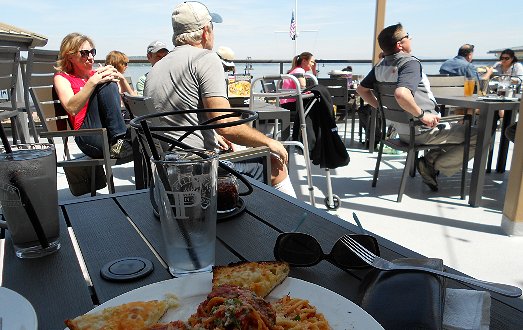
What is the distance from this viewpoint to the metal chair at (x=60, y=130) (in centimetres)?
246

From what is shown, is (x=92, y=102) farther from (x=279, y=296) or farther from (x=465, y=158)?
(x=465, y=158)

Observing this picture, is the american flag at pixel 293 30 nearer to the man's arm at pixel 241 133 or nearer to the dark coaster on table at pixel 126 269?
the man's arm at pixel 241 133

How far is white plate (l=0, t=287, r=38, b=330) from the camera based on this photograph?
469 millimetres

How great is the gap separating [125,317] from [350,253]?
374mm

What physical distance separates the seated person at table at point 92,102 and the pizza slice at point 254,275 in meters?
2.43

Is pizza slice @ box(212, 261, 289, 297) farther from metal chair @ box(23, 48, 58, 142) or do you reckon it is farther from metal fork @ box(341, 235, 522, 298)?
metal chair @ box(23, 48, 58, 142)

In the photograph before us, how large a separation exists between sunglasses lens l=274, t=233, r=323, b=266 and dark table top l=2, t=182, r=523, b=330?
15 mm

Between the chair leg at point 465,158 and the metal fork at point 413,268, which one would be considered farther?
the chair leg at point 465,158

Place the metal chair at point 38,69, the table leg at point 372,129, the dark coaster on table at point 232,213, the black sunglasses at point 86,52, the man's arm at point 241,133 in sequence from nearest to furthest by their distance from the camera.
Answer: the dark coaster on table at point 232,213, the man's arm at point 241,133, the metal chair at point 38,69, the black sunglasses at point 86,52, the table leg at point 372,129

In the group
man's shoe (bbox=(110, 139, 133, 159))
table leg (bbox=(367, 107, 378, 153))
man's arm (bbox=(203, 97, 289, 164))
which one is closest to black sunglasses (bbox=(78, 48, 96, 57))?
man's shoe (bbox=(110, 139, 133, 159))

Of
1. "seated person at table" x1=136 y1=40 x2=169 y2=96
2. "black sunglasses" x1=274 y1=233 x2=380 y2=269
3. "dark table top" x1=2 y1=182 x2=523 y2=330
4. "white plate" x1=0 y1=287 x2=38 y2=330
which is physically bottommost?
"dark table top" x1=2 y1=182 x2=523 y2=330

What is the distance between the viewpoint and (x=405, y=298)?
A: 54 cm

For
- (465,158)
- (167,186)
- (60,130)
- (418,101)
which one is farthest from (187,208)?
(465,158)

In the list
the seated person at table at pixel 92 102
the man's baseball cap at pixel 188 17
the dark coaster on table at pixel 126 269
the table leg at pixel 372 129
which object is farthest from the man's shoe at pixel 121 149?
the table leg at pixel 372 129
